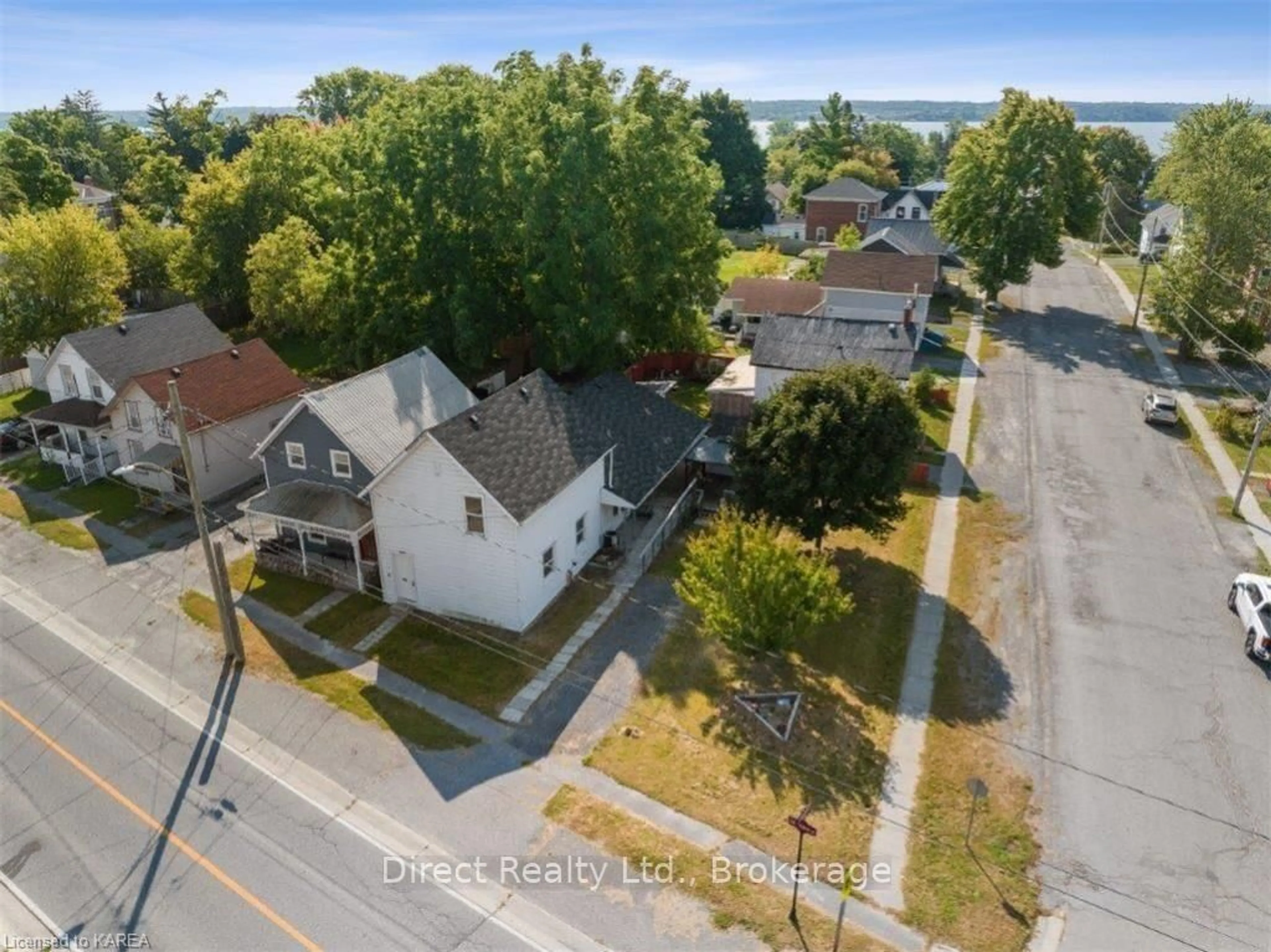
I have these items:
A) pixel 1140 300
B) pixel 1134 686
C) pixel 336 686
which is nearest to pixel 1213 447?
pixel 1134 686

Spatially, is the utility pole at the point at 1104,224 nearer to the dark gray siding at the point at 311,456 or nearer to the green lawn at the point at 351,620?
the dark gray siding at the point at 311,456

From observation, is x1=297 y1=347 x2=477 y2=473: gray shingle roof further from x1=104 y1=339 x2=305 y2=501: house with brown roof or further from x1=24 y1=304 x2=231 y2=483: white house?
x1=24 y1=304 x2=231 y2=483: white house

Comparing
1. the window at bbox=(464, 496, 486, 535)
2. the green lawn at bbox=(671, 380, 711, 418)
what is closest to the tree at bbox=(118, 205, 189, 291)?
the green lawn at bbox=(671, 380, 711, 418)

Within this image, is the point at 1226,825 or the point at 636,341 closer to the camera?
the point at 1226,825

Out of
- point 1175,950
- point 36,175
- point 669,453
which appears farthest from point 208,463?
point 36,175

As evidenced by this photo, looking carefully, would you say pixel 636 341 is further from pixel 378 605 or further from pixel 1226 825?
pixel 1226 825

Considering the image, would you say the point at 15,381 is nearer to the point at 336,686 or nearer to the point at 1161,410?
the point at 336,686

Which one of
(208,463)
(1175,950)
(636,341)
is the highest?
(636,341)
